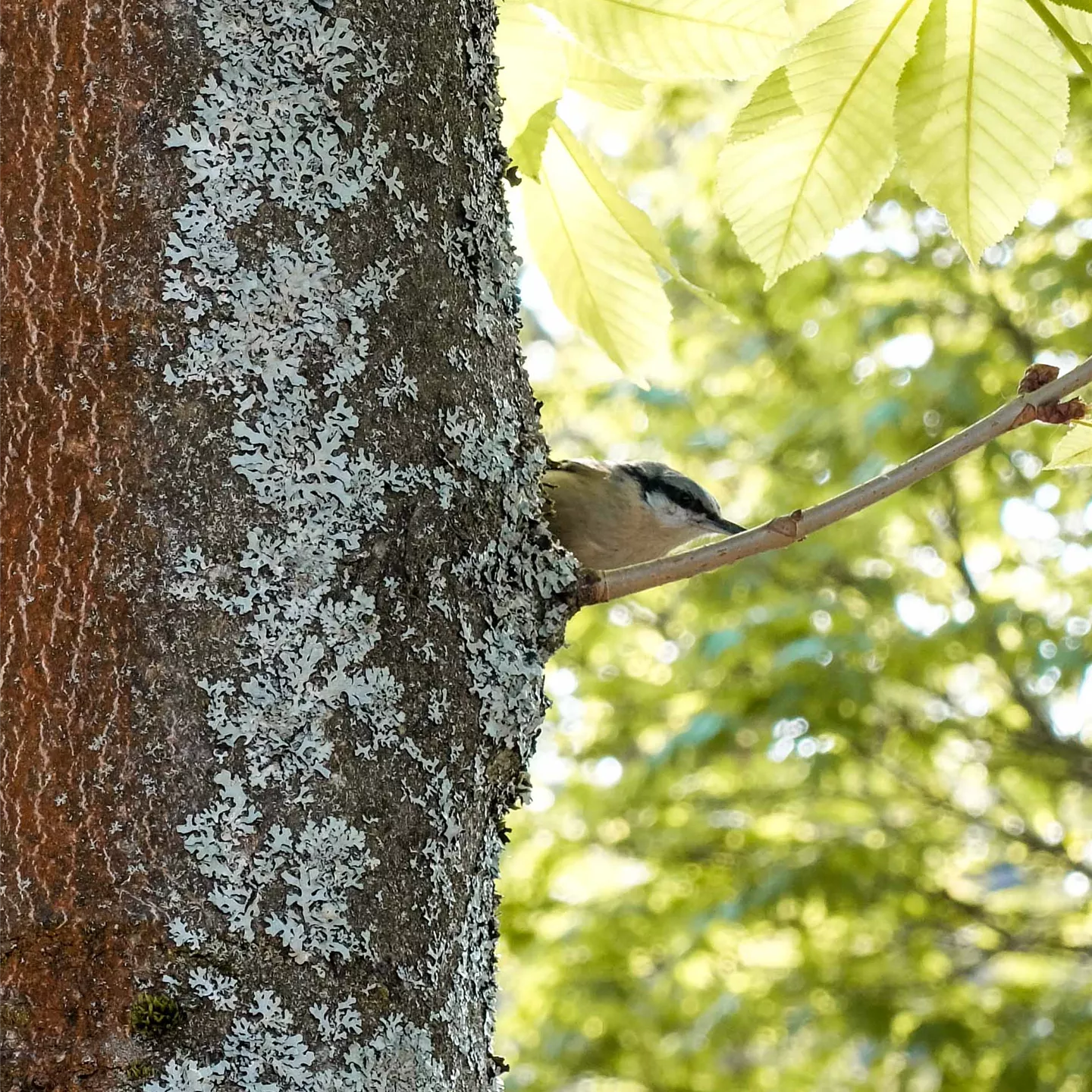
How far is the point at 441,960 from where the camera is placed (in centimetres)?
103

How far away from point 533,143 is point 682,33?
187 mm

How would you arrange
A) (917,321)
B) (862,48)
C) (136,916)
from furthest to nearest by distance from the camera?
(917,321) < (862,48) < (136,916)

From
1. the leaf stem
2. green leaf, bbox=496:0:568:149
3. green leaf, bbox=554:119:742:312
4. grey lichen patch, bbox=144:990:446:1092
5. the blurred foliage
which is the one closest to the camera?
grey lichen patch, bbox=144:990:446:1092

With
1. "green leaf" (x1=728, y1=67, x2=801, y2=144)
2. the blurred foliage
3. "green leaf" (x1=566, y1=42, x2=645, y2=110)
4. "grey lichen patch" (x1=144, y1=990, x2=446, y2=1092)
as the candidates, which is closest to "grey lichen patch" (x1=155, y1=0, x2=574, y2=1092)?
"grey lichen patch" (x1=144, y1=990, x2=446, y2=1092)

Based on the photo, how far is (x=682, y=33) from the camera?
130cm

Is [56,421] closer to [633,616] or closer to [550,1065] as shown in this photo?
[550,1065]

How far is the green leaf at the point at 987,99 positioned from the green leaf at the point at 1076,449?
24 centimetres

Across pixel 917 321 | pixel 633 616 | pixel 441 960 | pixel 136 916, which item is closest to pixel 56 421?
pixel 136 916

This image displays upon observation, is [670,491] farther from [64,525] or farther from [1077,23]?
[64,525]

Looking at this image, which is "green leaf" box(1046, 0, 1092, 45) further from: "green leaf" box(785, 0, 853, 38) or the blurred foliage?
the blurred foliage

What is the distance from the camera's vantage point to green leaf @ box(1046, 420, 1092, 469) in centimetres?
137

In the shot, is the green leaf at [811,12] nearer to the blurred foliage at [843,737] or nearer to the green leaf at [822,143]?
the green leaf at [822,143]

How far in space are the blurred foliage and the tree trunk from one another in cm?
456

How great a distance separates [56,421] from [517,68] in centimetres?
78
